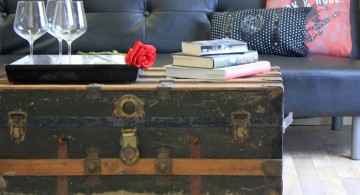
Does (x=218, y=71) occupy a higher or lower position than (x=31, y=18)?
lower

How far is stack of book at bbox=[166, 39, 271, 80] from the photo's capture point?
173cm

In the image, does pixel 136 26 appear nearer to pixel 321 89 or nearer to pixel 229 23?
pixel 229 23

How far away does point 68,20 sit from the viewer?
183cm

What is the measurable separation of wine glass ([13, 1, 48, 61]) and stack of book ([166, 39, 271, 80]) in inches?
15.2

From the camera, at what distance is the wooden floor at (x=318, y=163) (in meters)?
2.25

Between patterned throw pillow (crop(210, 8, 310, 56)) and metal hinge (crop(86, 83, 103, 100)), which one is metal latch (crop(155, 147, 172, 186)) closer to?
metal hinge (crop(86, 83, 103, 100))

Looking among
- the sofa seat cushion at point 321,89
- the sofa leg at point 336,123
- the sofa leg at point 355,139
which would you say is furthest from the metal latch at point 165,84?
the sofa leg at point 336,123

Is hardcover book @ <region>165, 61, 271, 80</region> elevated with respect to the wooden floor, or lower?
elevated

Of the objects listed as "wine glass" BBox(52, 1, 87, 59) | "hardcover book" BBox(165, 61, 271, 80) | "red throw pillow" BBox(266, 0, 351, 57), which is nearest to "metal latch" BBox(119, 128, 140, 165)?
"hardcover book" BBox(165, 61, 271, 80)

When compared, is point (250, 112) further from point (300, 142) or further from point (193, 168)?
point (300, 142)

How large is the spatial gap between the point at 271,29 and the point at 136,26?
1.86 feet

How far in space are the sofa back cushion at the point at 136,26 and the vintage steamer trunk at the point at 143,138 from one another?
3.43ft

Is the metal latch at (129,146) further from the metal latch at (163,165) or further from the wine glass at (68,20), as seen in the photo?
the wine glass at (68,20)

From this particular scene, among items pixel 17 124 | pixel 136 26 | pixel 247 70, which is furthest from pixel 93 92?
pixel 136 26
